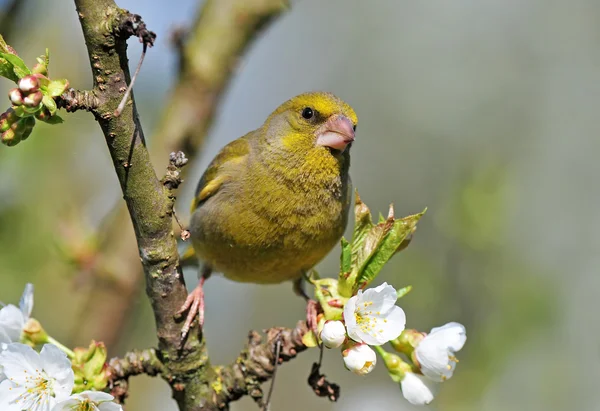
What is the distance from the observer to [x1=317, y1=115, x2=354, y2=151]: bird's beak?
3537mm

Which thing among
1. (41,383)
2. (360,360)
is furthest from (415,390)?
(41,383)

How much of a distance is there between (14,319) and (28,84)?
934 millimetres

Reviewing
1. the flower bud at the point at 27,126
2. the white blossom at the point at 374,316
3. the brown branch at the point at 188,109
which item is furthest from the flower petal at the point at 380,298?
the brown branch at the point at 188,109

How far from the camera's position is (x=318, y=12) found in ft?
45.5

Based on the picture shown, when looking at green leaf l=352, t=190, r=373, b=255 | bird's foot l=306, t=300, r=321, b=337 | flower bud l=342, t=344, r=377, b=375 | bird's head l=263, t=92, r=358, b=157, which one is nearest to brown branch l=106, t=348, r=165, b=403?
bird's foot l=306, t=300, r=321, b=337

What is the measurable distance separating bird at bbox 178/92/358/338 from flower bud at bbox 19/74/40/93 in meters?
1.77

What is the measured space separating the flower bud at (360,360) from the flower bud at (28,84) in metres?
1.33

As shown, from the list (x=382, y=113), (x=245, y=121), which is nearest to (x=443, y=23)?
(x=382, y=113)

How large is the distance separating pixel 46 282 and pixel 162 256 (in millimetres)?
3384

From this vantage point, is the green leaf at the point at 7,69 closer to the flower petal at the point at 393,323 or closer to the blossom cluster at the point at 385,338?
the blossom cluster at the point at 385,338

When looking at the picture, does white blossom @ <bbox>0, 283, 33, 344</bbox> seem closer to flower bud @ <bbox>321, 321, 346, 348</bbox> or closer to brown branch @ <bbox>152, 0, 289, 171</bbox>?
flower bud @ <bbox>321, 321, 346, 348</bbox>

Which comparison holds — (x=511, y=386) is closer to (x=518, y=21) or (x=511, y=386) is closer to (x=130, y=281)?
(x=130, y=281)

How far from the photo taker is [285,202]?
11.7 feet

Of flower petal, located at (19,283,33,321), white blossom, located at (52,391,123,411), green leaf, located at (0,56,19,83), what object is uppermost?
green leaf, located at (0,56,19,83)
